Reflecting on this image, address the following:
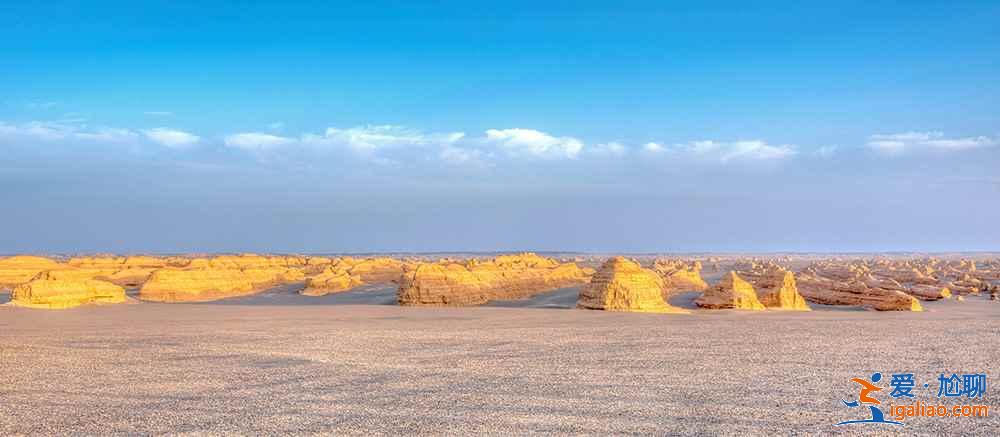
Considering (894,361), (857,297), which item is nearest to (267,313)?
(894,361)

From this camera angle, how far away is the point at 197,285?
132ft

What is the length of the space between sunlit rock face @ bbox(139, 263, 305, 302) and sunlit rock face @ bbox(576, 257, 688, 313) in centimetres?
2460

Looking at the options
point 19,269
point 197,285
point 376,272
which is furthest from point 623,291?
point 19,269

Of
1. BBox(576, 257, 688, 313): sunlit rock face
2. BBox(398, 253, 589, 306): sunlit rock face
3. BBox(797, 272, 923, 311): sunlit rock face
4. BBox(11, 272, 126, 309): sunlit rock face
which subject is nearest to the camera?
BBox(576, 257, 688, 313): sunlit rock face

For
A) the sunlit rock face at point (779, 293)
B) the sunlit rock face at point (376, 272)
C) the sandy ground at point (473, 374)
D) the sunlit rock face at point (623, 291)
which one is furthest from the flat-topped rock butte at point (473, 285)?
the sandy ground at point (473, 374)

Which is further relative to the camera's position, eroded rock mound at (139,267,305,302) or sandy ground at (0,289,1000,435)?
eroded rock mound at (139,267,305,302)

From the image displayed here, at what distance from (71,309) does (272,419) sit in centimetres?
2187

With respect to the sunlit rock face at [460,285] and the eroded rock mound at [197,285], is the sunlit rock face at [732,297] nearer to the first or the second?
the sunlit rock face at [460,285]

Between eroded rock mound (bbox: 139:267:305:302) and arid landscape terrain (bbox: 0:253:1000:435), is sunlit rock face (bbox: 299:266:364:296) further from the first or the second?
arid landscape terrain (bbox: 0:253:1000:435)

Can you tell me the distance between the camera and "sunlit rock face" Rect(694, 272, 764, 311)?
86.4 ft

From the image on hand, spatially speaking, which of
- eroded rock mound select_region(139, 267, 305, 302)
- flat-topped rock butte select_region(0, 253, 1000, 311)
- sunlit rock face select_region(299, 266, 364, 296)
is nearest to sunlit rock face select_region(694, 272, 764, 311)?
flat-topped rock butte select_region(0, 253, 1000, 311)

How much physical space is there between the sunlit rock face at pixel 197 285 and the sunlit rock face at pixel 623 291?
2460 cm

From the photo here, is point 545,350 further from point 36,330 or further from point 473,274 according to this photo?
point 473,274

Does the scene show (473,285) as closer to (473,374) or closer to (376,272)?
(473,374)
